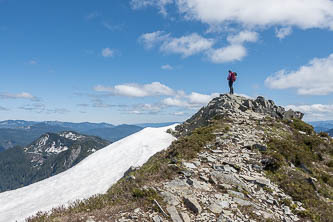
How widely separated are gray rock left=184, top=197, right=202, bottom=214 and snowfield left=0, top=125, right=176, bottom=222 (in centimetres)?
1153

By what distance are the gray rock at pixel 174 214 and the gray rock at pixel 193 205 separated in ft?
1.95

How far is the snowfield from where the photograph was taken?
17.5 metres

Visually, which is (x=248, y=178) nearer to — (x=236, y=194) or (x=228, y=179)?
(x=228, y=179)

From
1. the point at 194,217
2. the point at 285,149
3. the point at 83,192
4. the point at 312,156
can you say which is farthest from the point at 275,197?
the point at 83,192

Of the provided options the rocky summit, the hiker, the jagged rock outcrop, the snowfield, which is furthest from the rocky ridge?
the hiker

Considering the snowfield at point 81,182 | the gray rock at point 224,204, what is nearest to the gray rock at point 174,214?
the gray rock at point 224,204

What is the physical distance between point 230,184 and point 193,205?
325 cm

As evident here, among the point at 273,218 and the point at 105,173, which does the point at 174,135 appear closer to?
the point at 105,173

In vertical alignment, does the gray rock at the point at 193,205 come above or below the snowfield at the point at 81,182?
above

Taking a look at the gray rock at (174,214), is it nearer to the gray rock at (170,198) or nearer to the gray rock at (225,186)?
the gray rock at (170,198)

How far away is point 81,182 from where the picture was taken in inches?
828

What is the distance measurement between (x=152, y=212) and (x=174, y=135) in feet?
76.5

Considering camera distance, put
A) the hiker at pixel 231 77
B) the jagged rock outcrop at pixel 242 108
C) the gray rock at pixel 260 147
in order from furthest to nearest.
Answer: the hiker at pixel 231 77 → the jagged rock outcrop at pixel 242 108 → the gray rock at pixel 260 147

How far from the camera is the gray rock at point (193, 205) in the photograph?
7.56 metres
